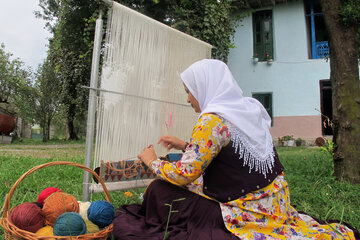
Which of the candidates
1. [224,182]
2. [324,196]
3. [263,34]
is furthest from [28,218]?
[263,34]

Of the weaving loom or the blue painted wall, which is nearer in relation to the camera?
the weaving loom

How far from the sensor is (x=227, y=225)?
4.21 feet

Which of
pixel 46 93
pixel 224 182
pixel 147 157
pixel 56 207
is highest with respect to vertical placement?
pixel 46 93

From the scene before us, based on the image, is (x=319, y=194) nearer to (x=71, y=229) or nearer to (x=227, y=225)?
(x=227, y=225)

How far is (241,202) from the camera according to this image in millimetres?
1291

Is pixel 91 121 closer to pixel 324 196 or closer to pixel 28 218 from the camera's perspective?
pixel 28 218

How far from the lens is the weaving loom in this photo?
6.09ft

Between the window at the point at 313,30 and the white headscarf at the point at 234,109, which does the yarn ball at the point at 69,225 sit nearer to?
the white headscarf at the point at 234,109

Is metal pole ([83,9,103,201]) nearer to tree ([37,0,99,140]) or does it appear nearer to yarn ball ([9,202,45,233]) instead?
yarn ball ([9,202,45,233])

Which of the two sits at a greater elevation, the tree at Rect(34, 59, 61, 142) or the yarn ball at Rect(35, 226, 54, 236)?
the tree at Rect(34, 59, 61, 142)

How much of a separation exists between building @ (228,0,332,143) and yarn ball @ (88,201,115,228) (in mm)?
8627

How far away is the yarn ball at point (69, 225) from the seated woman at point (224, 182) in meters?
0.23

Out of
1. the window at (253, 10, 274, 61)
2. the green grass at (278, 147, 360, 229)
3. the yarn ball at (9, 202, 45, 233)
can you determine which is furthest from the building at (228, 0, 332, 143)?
the yarn ball at (9, 202, 45, 233)

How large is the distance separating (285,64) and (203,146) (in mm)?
8894
